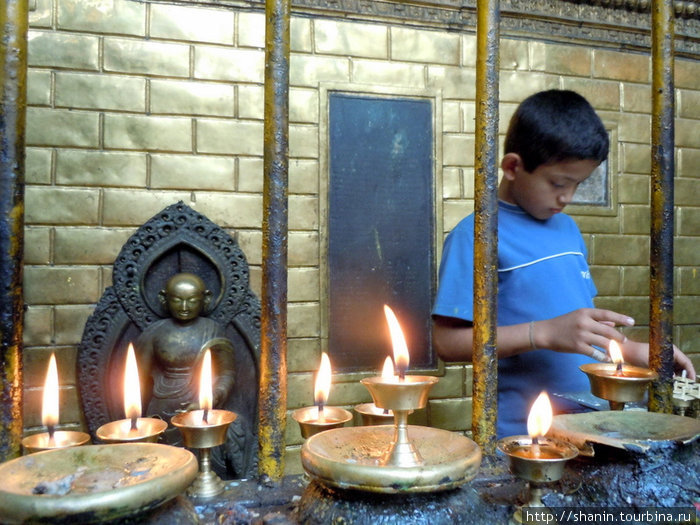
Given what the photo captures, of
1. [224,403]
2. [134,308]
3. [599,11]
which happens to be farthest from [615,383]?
[599,11]

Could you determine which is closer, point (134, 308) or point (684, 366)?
point (684, 366)

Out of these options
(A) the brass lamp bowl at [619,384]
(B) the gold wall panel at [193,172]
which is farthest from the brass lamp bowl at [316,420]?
(B) the gold wall panel at [193,172]

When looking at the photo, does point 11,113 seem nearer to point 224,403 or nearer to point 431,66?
point 224,403

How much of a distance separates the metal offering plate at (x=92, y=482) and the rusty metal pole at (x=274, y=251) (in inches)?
8.1

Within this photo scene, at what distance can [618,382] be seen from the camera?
1.11 meters

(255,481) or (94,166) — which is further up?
(94,166)

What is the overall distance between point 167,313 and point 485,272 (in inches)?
108

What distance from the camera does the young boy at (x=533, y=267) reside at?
1689mm

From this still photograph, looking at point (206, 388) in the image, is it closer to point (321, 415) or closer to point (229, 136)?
point (321, 415)

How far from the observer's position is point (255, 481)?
990 mm

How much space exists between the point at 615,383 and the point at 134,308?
9.35 feet

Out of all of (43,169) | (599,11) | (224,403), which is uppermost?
(599,11)

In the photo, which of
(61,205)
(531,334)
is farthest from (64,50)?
(531,334)

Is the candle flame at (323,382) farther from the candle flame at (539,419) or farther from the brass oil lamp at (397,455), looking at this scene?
the candle flame at (539,419)
